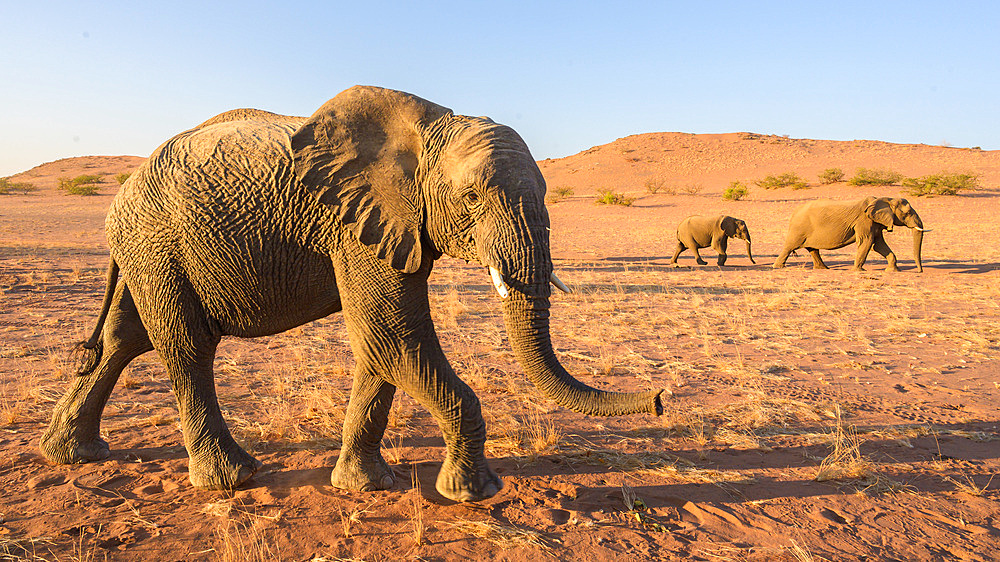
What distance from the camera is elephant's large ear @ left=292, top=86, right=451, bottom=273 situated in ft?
10.3

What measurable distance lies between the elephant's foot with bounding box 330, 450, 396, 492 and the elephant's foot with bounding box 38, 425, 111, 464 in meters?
1.83

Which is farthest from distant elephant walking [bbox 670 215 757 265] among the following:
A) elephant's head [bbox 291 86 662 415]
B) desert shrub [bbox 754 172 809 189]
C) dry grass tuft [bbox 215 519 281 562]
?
desert shrub [bbox 754 172 809 189]

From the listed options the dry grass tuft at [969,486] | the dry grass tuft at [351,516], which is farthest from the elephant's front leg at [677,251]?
the dry grass tuft at [351,516]

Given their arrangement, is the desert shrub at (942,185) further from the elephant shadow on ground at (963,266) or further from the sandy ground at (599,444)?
the sandy ground at (599,444)

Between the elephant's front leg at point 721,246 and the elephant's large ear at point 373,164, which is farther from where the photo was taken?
the elephant's front leg at point 721,246

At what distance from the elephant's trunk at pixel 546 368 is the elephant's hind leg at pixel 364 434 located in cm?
100

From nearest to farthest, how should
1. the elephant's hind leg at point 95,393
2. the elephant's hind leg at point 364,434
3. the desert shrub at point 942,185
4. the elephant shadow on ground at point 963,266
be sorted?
the elephant's hind leg at point 364,434, the elephant's hind leg at point 95,393, the elephant shadow on ground at point 963,266, the desert shrub at point 942,185

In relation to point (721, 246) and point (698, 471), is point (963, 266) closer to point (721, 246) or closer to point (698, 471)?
point (721, 246)

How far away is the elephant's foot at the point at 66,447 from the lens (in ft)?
13.6

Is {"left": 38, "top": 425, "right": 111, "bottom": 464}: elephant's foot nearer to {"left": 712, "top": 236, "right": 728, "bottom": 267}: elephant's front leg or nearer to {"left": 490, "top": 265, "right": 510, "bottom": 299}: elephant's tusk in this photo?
{"left": 490, "top": 265, "right": 510, "bottom": 299}: elephant's tusk

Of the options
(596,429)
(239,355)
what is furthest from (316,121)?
(239,355)

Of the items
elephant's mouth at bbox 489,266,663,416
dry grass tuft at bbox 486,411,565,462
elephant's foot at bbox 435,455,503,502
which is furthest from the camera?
dry grass tuft at bbox 486,411,565,462

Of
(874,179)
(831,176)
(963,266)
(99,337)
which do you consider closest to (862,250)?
(963,266)

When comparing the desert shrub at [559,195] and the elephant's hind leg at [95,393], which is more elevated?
the desert shrub at [559,195]
